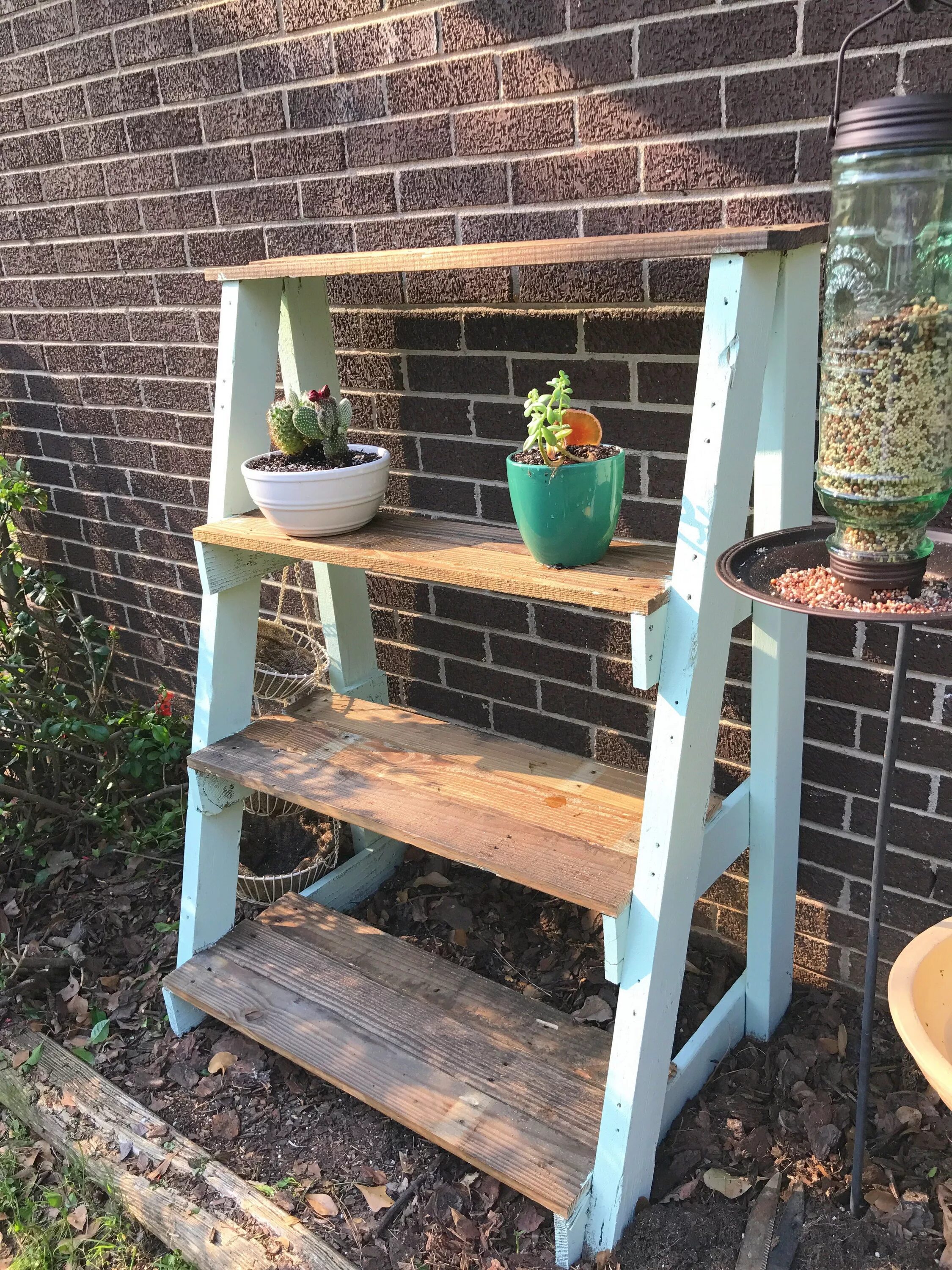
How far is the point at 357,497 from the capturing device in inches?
75.0

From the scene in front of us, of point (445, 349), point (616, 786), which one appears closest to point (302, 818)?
point (616, 786)

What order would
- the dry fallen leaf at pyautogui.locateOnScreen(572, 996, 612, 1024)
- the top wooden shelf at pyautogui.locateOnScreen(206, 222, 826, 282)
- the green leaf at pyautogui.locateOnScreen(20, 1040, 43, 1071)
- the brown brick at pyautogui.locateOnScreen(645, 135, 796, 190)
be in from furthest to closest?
the green leaf at pyautogui.locateOnScreen(20, 1040, 43, 1071) → the dry fallen leaf at pyautogui.locateOnScreen(572, 996, 612, 1024) → the brown brick at pyautogui.locateOnScreen(645, 135, 796, 190) → the top wooden shelf at pyautogui.locateOnScreen(206, 222, 826, 282)

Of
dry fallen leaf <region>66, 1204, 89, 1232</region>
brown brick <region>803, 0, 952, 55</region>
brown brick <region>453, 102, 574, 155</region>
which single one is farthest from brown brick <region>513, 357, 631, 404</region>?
dry fallen leaf <region>66, 1204, 89, 1232</region>

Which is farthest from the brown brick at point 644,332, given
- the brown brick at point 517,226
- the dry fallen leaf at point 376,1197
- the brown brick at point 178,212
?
the dry fallen leaf at point 376,1197

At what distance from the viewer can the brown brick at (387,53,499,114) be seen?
2.00m

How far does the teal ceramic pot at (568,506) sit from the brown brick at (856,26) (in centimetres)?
76

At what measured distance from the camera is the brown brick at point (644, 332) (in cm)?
191

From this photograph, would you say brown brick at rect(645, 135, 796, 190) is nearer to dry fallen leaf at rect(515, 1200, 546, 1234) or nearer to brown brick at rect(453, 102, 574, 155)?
brown brick at rect(453, 102, 574, 155)

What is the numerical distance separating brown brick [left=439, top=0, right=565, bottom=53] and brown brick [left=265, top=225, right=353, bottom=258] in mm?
500

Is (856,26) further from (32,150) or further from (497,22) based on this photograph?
(32,150)

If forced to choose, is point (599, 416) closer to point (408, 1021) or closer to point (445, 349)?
point (445, 349)

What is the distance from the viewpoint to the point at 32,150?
10.0 ft

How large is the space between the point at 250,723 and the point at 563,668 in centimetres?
77

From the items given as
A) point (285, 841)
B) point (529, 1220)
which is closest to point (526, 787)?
point (529, 1220)
